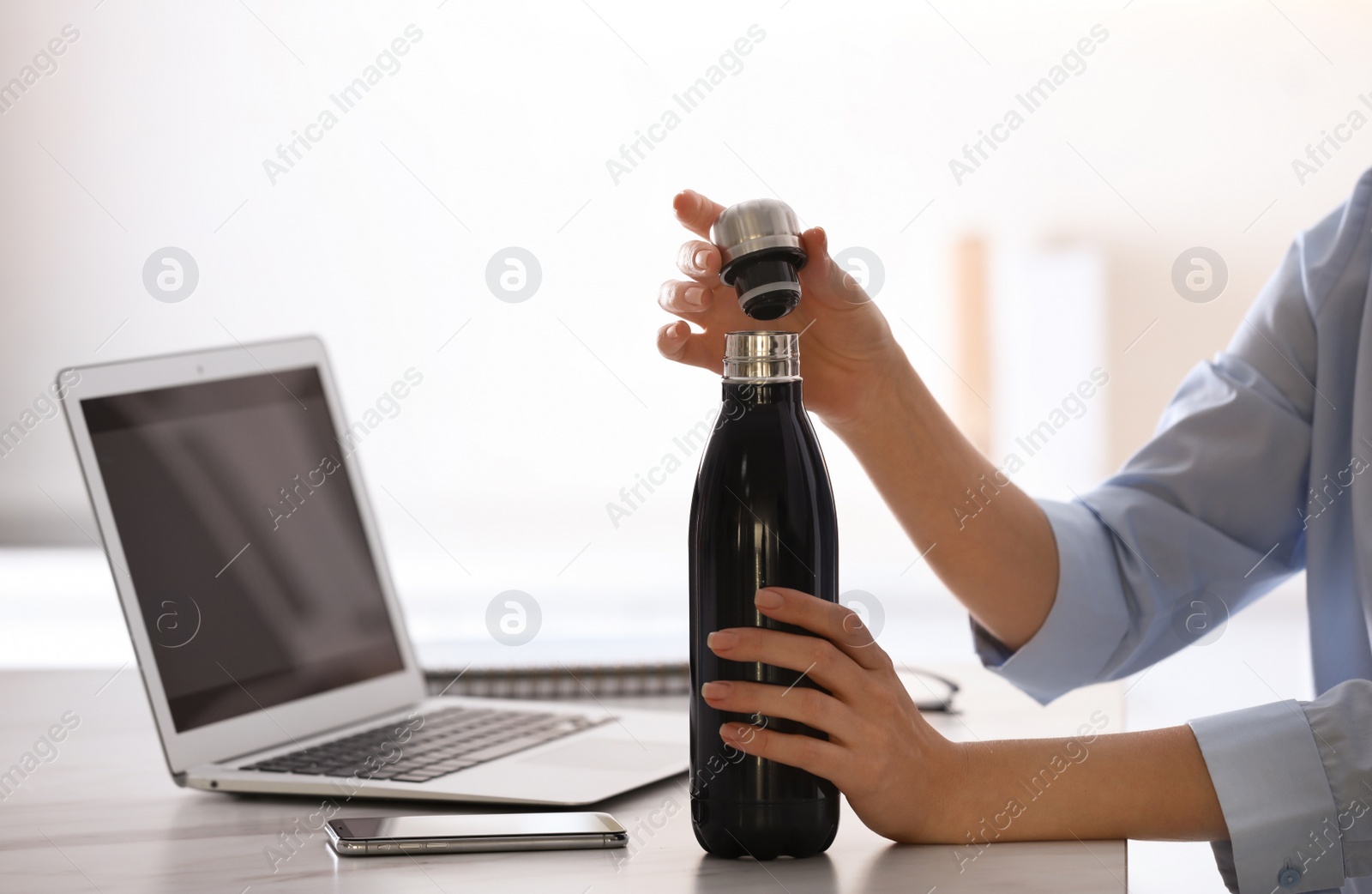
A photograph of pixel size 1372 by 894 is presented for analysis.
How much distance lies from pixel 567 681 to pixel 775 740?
1.99ft

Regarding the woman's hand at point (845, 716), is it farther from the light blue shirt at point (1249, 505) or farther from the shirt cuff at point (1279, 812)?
the light blue shirt at point (1249, 505)

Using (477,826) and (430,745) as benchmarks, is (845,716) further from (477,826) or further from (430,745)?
(430,745)

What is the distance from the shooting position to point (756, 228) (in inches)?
27.6

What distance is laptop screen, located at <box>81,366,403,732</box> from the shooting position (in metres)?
0.91

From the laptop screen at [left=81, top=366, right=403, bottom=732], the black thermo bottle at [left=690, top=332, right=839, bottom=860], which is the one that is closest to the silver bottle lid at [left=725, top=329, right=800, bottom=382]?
the black thermo bottle at [left=690, top=332, right=839, bottom=860]

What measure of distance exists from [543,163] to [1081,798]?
231cm

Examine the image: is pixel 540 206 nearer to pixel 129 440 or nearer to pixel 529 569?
pixel 529 569

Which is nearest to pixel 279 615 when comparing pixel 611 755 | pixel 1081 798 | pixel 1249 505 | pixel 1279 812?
pixel 611 755

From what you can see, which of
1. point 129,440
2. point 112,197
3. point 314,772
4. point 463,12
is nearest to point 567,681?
point 314,772

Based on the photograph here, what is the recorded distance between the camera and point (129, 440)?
0.93 metres

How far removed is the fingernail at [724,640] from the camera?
63 centimetres

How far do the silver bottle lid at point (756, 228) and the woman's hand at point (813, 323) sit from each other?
0.07 feet

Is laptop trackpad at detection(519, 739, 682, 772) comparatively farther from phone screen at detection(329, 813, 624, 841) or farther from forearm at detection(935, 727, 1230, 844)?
forearm at detection(935, 727, 1230, 844)

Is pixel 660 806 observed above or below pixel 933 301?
below
